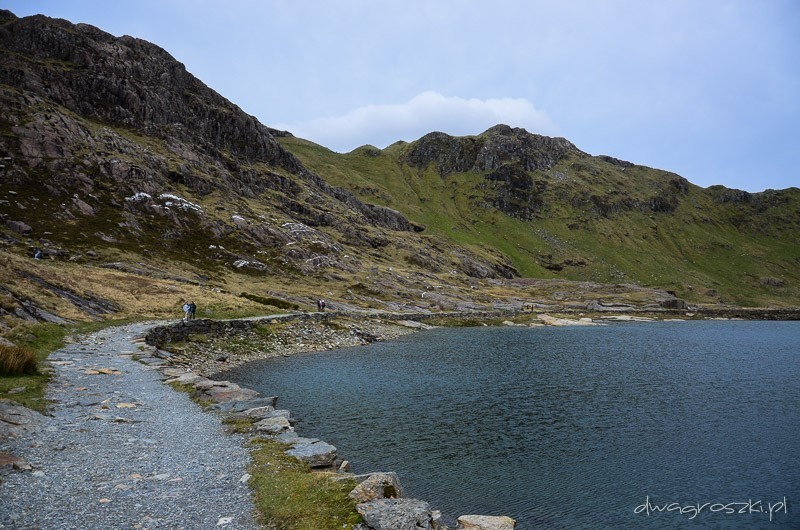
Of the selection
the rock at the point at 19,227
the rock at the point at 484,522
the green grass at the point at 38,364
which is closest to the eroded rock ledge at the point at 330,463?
the rock at the point at 484,522

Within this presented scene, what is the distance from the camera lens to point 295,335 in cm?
6044

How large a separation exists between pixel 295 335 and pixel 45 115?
5024 inches

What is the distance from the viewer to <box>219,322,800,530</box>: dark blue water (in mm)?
18094

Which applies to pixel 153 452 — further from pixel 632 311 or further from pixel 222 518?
pixel 632 311

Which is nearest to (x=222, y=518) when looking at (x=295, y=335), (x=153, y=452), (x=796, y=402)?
(x=153, y=452)

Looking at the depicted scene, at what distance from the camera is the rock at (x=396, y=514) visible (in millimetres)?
11406

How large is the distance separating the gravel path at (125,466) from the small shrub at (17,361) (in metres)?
1.59

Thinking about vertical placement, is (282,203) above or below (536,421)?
above

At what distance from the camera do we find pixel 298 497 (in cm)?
1285

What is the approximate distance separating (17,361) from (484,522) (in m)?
23.1

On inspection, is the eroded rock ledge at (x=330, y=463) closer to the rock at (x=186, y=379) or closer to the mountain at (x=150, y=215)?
the rock at (x=186, y=379)

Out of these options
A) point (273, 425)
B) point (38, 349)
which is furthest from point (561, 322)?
point (38, 349)

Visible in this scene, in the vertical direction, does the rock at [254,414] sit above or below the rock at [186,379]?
above

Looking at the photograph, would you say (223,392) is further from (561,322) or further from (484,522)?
(561,322)
